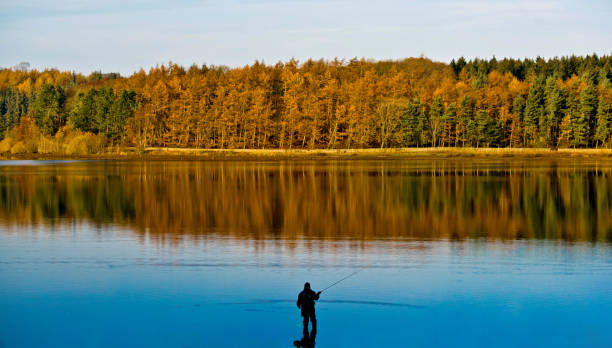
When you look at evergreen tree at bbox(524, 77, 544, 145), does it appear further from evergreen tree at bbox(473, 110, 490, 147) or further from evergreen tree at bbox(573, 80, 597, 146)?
evergreen tree at bbox(473, 110, 490, 147)

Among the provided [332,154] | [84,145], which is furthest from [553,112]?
[84,145]

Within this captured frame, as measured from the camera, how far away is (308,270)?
18.2 metres

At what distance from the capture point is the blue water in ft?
42.5

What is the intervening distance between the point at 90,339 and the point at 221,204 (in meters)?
21.9

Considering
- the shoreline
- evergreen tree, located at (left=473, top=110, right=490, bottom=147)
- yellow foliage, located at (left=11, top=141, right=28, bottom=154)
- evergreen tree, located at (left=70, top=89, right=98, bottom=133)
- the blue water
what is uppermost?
evergreen tree, located at (left=70, top=89, right=98, bottom=133)

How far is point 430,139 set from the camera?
4063 inches

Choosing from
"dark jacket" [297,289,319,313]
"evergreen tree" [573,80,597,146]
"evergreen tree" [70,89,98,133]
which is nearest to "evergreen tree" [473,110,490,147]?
"evergreen tree" [573,80,597,146]

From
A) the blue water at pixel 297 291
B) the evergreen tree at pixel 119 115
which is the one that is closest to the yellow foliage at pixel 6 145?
the evergreen tree at pixel 119 115

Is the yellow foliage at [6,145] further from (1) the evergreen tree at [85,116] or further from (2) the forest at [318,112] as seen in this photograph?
(1) the evergreen tree at [85,116]

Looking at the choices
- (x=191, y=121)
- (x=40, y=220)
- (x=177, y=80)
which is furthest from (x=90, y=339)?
(x=177, y=80)

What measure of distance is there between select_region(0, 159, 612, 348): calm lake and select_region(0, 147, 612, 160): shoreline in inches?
2306

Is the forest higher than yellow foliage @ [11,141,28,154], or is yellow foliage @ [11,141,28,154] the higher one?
the forest

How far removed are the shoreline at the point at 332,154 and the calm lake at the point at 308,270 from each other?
58564mm

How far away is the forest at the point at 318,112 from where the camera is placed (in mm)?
99625
